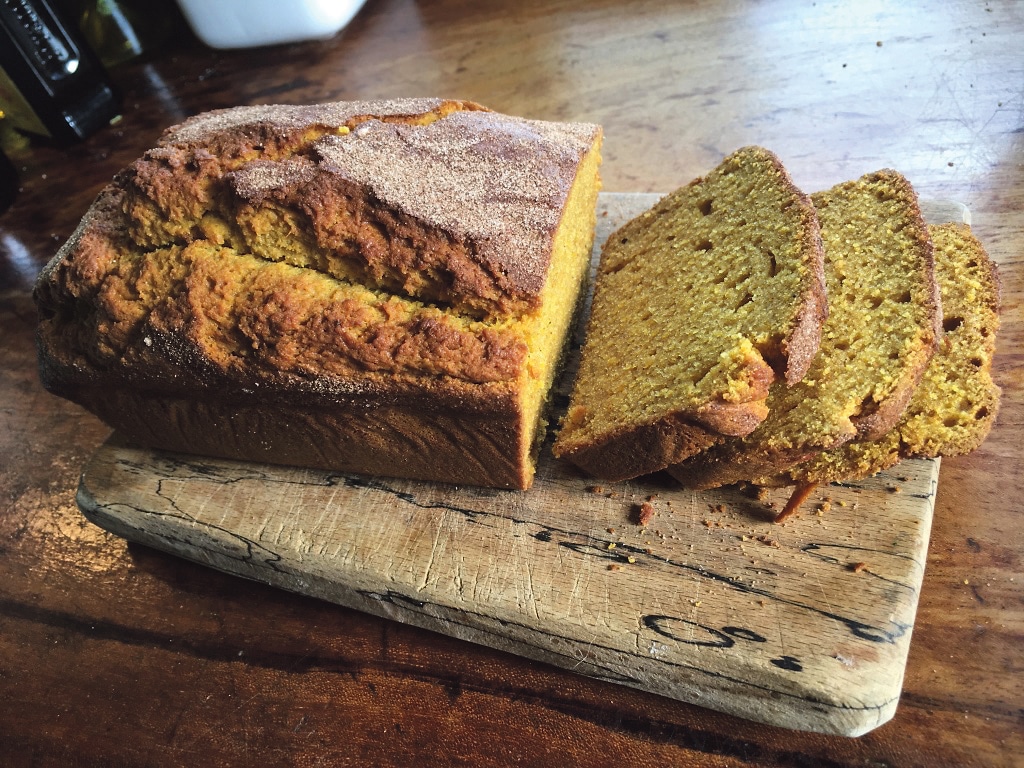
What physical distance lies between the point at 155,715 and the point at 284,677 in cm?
37

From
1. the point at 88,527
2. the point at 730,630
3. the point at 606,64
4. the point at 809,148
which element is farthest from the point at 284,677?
the point at 606,64

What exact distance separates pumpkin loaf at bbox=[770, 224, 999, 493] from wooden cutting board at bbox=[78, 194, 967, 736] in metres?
0.13

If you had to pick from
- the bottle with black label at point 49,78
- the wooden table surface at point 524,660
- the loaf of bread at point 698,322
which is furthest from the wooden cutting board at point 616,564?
the bottle with black label at point 49,78

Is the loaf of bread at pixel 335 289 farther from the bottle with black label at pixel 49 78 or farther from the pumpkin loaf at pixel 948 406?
the bottle with black label at pixel 49 78

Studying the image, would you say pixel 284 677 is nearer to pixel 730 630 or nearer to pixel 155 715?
pixel 155 715

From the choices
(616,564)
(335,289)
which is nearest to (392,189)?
(335,289)

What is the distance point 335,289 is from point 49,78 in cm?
306

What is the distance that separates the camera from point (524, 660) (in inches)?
73.3

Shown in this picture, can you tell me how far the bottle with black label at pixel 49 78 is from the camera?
3387 mm

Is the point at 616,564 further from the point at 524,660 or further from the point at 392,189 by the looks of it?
the point at 392,189

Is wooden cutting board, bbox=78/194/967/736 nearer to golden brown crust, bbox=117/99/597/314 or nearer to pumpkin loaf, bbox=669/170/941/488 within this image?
pumpkin loaf, bbox=669/170/941/488

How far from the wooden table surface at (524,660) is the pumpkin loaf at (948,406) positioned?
278mm

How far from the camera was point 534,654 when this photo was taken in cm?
180

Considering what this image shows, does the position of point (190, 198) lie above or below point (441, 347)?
above
